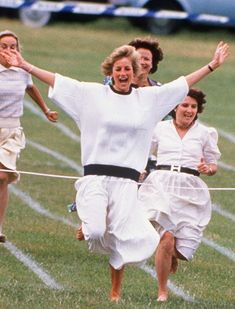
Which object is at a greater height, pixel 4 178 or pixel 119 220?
pixel 119 220

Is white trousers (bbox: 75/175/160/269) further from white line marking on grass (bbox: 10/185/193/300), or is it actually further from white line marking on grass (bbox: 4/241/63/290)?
Result: white line marking on grass (bbox: 10/185/193/300)

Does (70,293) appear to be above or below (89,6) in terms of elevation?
above

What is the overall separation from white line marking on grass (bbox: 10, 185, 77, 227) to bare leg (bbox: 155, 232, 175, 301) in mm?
3896

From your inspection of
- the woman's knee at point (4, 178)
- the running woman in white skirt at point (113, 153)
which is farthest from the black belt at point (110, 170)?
the woman's knee at point (4, 178)

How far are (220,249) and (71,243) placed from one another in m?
1.46

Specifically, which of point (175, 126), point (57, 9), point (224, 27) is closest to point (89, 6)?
point (57, 9)

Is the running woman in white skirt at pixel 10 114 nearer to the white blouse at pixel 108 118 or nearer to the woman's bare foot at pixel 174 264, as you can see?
the woman's bare foot at pixel 174 264

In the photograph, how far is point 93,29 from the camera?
1411 inches

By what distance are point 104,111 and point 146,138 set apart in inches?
16.6

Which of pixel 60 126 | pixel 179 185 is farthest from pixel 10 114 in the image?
pixel 60 126

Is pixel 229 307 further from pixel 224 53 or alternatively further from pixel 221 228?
pixel 221 228

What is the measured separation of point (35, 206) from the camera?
58.4 feet

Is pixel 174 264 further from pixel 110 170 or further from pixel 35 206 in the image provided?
pixel 35 206

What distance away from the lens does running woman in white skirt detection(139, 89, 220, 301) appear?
13.0 m
